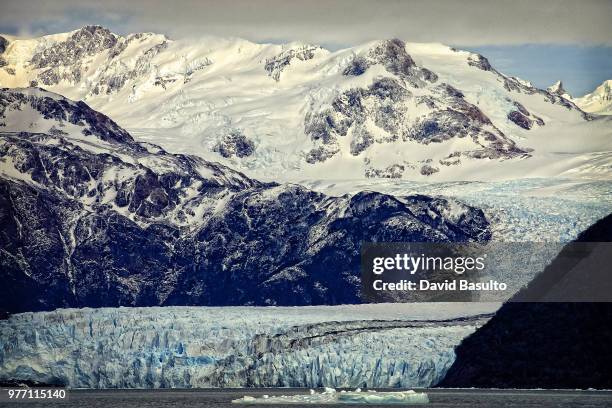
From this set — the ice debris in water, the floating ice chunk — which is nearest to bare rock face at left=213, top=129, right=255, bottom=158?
the ice debris in water

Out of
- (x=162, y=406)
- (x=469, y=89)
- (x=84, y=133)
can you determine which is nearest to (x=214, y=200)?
(x=84, y=133)

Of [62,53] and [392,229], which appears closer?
[392,229]

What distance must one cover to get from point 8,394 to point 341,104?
60061mm

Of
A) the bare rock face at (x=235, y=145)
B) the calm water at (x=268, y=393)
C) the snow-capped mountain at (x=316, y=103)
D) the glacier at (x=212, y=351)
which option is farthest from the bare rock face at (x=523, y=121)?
the calm water at (x=268, y=393)

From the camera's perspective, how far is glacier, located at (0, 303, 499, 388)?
392ft

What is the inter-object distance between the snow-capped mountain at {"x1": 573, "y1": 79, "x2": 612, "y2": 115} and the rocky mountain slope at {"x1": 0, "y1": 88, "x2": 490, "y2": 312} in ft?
85.2

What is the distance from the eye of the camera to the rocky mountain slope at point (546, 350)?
123 m

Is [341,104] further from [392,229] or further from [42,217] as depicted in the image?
[42,217]

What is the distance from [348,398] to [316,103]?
209 ft

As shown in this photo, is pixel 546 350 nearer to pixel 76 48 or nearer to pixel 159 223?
pixel 159 223

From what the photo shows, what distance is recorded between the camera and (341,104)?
16575cm

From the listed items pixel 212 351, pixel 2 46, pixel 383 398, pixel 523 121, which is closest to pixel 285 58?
pixel 523 121

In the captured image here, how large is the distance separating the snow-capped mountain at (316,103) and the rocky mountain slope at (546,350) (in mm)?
32393

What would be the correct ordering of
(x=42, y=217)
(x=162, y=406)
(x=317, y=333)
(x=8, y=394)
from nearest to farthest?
1. (x=162, y=406)
2. (x=8, y=394)
3. (x=317, y=333)
4. (x=42, y=217)
